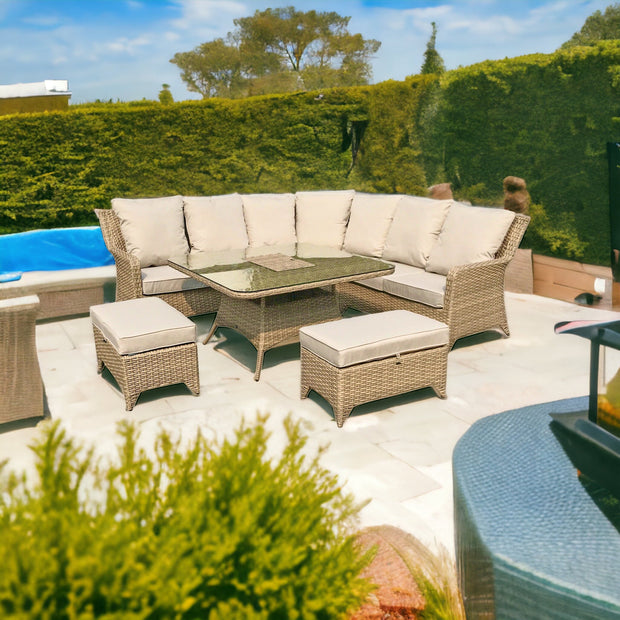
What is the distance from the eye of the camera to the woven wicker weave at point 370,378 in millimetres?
3645

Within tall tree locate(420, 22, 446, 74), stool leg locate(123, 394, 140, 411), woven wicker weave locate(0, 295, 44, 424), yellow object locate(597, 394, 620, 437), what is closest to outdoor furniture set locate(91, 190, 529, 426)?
stool leg locate(123, 394, 140, 411)

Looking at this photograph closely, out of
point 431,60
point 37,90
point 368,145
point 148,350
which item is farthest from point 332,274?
point 37,90

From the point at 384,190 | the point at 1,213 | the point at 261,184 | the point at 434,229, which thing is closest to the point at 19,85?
the point at 1,213

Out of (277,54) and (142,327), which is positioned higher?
(277,54)

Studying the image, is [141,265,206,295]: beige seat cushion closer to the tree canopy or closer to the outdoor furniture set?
the outdoor furniture set

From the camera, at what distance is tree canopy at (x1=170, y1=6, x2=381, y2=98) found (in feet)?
115

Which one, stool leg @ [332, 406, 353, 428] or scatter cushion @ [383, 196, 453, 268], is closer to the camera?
stool leg @ [332, 406, 353, 428]

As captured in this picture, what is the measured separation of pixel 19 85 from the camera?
533 inches

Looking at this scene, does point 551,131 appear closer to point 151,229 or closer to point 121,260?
point 151,229

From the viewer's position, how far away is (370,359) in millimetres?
3701

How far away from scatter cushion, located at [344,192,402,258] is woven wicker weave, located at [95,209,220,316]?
1.48 meters

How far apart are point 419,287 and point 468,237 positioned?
620 mm

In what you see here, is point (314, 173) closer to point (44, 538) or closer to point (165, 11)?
point (44, 538)

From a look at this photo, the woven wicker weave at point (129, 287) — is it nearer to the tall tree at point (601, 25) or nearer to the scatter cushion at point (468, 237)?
the scatter cushion at point (468, 237)
